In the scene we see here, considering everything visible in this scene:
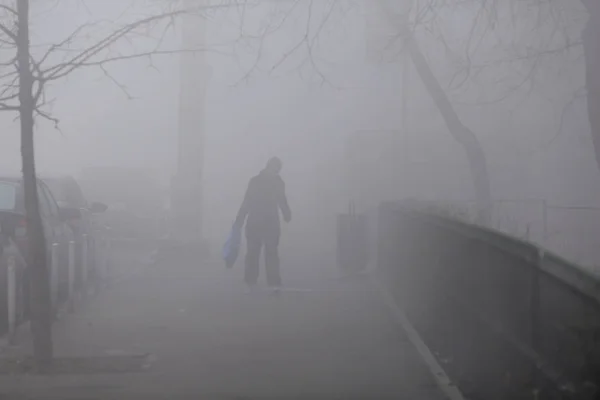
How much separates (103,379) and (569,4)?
11.5 m

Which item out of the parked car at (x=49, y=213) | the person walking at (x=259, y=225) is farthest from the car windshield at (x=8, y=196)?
the person walking at (x=259, y=225)

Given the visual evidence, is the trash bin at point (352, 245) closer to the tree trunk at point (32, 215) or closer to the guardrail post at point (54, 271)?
the guardrail post at point (54, 271)

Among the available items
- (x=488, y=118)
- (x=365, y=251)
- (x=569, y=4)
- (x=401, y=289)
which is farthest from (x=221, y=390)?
(x=488, y=118)

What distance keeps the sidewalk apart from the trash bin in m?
2.23

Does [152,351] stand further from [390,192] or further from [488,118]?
[488,118]

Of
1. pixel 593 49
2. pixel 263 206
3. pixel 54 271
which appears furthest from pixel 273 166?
pixel 593 49

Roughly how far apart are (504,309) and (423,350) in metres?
2.51

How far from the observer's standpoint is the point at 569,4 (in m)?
16.4

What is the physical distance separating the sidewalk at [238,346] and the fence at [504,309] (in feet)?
1.49

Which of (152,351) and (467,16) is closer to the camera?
(152,351)

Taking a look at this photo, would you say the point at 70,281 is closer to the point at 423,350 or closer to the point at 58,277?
the point at 58,277

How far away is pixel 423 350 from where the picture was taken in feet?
29.9

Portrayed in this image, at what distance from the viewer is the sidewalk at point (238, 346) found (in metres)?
7.51

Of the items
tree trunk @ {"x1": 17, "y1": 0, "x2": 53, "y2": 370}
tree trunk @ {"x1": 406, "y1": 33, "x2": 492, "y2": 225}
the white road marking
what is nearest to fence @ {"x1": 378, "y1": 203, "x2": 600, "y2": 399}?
the white road marking
